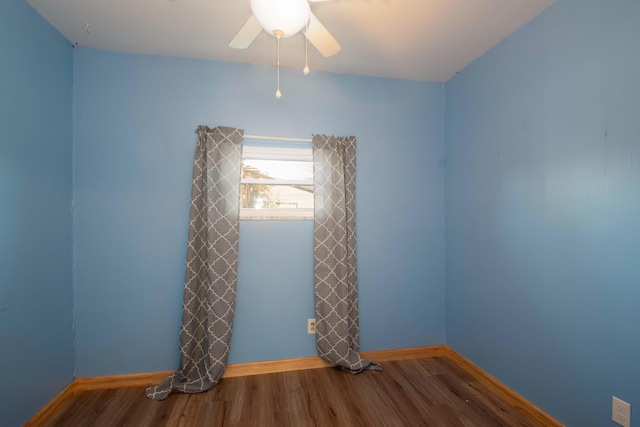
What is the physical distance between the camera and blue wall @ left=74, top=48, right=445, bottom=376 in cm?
196

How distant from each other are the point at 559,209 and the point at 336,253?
4.68 ft

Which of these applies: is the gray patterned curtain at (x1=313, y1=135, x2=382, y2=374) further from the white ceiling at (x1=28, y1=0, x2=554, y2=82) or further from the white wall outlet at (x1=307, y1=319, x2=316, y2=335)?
the white ceiling at (x1=28, y1=0, x2=554, y2=82)

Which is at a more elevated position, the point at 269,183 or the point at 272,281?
the point at 269,183

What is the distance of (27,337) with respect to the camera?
4.99 ft

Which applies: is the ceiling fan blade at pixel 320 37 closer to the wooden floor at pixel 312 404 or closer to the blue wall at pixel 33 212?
the blue wall at pixel 33 212

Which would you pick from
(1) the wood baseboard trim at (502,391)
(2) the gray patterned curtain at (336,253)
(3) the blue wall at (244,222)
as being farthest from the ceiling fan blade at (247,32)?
(1) the wood baseboard trim at (502,391)

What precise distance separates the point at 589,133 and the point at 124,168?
2869mm

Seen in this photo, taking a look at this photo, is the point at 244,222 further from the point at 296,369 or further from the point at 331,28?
the point at 331,28

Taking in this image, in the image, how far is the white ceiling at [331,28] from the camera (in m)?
1.57

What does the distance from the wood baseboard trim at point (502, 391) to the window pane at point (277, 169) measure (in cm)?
196

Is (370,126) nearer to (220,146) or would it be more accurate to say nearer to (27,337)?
(220,146)

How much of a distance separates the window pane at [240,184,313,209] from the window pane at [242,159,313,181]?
0.08m

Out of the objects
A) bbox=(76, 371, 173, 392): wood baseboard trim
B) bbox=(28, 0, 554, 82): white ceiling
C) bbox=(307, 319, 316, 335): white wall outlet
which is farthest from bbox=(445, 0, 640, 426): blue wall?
bbox=(76, 371, 173, 392): wood baseboard trim

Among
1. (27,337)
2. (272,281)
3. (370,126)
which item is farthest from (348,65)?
(27,337)
